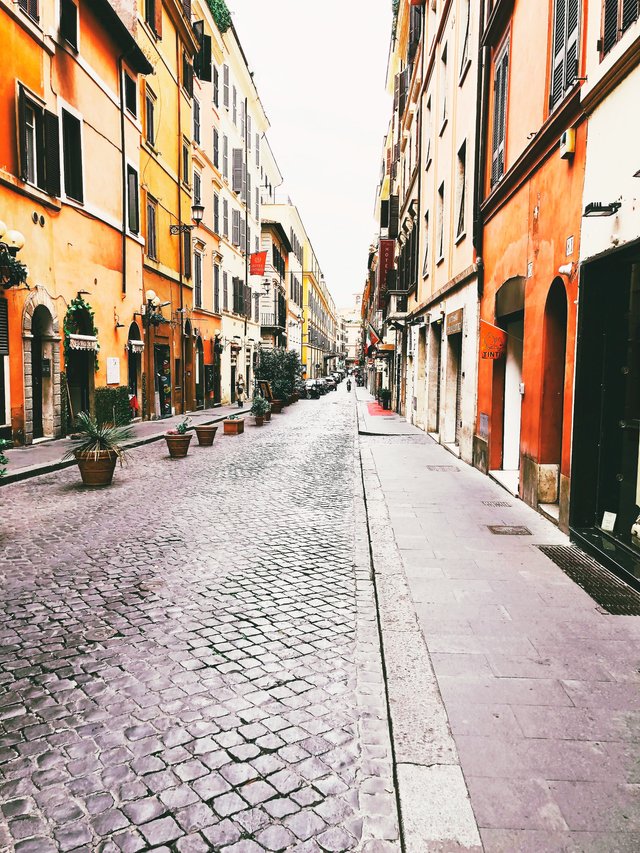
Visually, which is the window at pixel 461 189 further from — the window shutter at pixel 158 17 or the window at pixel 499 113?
the window shutter at pixel 158 17

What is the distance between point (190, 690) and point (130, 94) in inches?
799

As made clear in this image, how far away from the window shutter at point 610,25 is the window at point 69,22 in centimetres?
1340

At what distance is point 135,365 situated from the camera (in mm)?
20422

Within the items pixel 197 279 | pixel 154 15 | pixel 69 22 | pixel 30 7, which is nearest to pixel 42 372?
pixel 30 7

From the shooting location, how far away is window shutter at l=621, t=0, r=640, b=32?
503 cm

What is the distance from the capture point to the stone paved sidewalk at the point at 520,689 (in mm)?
2482

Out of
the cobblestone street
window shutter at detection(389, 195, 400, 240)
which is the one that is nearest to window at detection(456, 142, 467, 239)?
the cobblestone street

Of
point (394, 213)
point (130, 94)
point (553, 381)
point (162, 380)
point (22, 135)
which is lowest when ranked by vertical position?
point (162, 380)

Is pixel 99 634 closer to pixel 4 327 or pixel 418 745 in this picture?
pixel 418 745

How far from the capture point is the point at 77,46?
15.3m

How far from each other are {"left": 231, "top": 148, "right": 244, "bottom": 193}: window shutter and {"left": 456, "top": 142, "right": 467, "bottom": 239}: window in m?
23.1

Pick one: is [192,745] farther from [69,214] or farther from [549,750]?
[69,214]

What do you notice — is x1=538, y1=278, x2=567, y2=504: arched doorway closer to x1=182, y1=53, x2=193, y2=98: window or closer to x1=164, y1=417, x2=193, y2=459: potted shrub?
x1=164, y1=417, x2=193, y2=459: potted shrub

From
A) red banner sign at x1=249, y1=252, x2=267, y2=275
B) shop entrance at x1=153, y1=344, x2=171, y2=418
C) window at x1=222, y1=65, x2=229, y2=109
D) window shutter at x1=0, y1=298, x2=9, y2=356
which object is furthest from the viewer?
red banner sign at x1=249, y1=252, x2=267, y2=275
